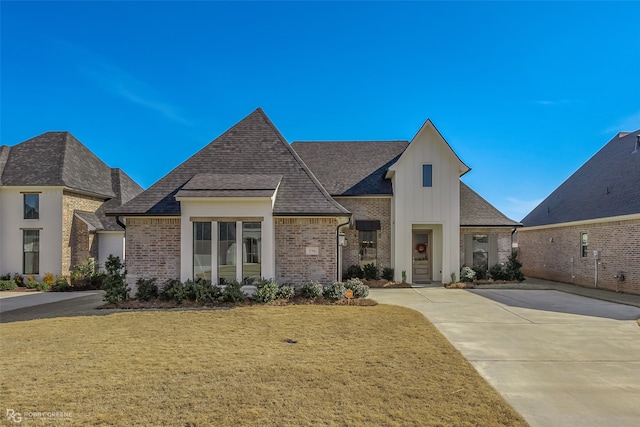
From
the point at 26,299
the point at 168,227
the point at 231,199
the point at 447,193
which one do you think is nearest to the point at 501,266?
the point at 447,193

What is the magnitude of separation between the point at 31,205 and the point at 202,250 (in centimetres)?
1333

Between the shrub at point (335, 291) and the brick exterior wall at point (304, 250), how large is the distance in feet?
1.29

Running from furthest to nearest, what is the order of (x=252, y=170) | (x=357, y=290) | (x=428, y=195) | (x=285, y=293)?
(x=428, y=195), (x=252, y=170), (x=357, y=290), (x=285, y=293)

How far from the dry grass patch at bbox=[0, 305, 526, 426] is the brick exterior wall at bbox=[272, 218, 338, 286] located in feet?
10.0

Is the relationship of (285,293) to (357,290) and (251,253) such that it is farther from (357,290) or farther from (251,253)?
(357,290)

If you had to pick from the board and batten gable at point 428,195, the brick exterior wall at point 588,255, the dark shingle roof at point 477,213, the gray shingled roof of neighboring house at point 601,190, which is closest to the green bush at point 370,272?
the board and batten gable at point 428,195

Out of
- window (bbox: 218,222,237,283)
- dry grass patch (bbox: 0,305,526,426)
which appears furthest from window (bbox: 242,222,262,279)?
dry grass patch (bbox: 0,305,526,426)

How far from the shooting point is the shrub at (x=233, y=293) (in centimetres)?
1094

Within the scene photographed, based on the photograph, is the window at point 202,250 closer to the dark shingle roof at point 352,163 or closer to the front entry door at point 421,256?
the dark shingle roof at point 352,163

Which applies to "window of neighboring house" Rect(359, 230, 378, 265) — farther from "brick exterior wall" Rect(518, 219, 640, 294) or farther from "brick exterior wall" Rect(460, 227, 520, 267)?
"brick exterior wall" Rect(518, 219, 640, 294)

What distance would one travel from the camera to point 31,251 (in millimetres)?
17953

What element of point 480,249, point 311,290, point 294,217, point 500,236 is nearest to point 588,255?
point 500,236

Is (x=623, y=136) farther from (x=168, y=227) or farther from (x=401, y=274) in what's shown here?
(x=168, y=227)

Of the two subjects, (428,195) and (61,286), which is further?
(428,195)
